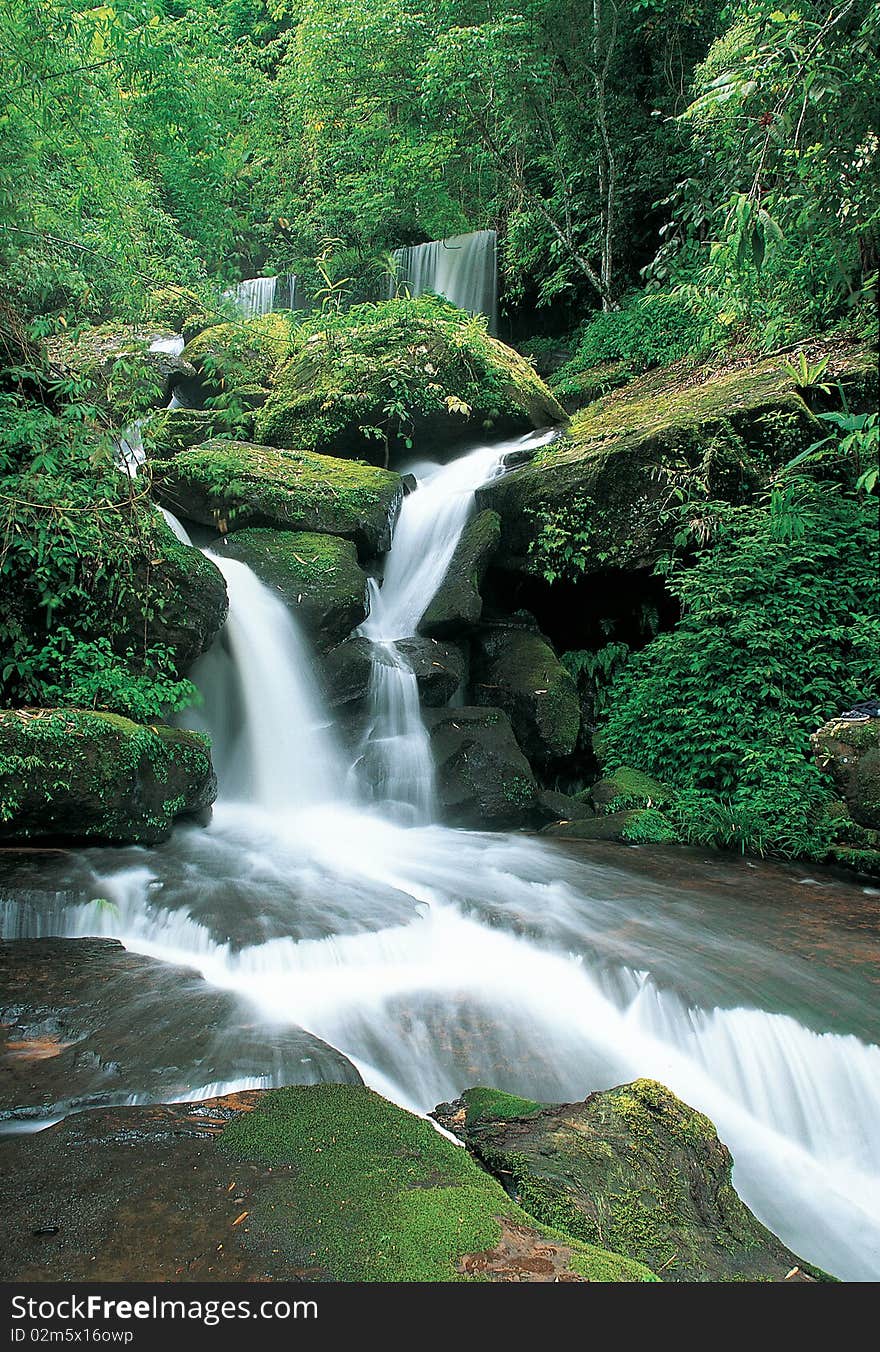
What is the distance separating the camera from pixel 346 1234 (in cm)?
192

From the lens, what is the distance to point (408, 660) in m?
9.16

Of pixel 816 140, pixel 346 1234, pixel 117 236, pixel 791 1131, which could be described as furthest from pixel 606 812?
pixel 117 236

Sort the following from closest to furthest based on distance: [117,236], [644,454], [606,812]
Result: [117,236] < [606,812] < [644,454]

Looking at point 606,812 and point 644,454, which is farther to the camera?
point 644,454

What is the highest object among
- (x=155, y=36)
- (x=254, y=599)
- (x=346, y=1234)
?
(x=155, y=36)

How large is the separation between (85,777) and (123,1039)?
2635 millimetres

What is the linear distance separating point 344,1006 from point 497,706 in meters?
5.61

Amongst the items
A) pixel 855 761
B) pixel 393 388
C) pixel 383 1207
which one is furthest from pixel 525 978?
pixel 393 388

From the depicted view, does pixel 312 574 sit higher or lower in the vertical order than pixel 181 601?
higher

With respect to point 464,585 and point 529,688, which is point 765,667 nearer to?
point 529,688

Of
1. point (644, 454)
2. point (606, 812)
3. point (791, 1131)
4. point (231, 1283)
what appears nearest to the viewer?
point (231, 1283)

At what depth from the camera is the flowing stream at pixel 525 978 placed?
12.4 feet

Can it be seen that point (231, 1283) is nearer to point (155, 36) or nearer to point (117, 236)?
point (117, 236)

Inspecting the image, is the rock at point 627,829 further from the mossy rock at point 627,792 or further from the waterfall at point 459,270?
the waterfall at point 459,270
